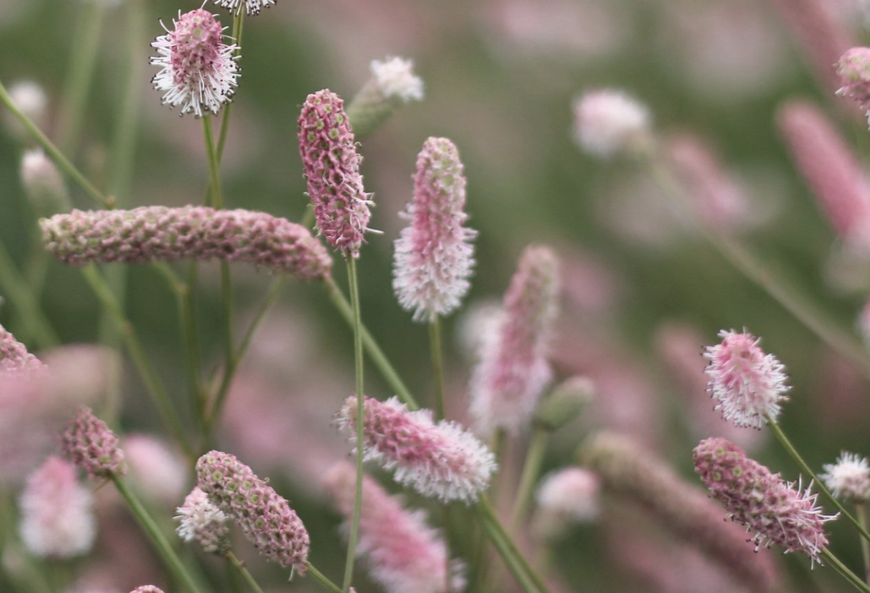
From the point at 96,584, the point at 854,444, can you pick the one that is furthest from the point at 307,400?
the point at 854,444

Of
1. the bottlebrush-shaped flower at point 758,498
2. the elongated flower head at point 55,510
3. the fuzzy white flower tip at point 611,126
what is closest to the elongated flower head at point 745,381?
the bottlebrush-shaped flower at point 758,498

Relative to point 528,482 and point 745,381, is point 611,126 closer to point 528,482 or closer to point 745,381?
point 528,482

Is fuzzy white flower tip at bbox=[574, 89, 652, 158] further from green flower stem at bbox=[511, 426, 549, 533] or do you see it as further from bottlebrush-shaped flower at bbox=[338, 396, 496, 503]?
bottlebrush-shaped flower at bbox=[338, 396, 496, 503]

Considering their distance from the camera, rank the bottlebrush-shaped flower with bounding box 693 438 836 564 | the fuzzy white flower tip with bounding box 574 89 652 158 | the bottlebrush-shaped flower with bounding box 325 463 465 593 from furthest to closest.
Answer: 1. the fuzzy white flower tip with bounding box 574 89 652 158
2. the bottlebrush-shaped flower with bounding box 325 463 465 593
3. the bottlebrush-shaped flower with bounding box 693 438 836 564

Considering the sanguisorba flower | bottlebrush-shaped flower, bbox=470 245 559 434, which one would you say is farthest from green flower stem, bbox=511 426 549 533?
the sanguisorba flower

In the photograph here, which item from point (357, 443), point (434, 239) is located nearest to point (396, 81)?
point (434, 239)

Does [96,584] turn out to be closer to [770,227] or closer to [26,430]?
[26,430]

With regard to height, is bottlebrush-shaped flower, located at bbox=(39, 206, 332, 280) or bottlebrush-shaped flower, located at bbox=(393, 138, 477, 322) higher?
bottlebrush-shaped flower, located at bbox=(39, 206, 332, 280)
